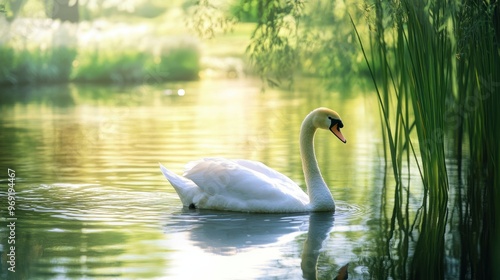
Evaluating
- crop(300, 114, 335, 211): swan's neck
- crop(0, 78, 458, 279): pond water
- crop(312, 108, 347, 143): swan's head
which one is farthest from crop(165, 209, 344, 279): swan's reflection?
crop(312, 108, 347, 143): swan's head

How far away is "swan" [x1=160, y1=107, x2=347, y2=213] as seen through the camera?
34.6ft

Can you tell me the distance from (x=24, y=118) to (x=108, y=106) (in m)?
3.48

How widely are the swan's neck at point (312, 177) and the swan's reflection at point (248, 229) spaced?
0.11 m

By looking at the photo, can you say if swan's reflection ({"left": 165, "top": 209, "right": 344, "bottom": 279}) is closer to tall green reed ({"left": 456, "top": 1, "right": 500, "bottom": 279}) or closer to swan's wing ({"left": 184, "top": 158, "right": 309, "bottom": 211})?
swan's wing ({"left": 184, "top": 158, "right": 309, "bottom": 211})

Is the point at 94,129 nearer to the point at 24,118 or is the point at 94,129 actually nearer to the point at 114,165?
the point at 24,118

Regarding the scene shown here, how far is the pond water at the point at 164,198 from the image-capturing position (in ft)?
27.2

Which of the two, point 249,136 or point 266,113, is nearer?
point 249,136

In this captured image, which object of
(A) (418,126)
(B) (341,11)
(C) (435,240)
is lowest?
(C) (435,240)

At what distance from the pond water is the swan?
14 centimetres

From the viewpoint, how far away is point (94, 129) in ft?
64.0

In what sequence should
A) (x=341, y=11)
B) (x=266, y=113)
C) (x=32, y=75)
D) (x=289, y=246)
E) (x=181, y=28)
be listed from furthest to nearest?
1. (x=181, y=28)
2. (x=32, y=75)
3. (x=266, y=113)
4. (x=341, y=11)
5. (x=289, y=246)

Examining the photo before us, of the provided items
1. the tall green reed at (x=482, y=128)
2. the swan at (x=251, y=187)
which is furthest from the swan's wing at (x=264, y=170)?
the tall green reed at (x=482, y=128)

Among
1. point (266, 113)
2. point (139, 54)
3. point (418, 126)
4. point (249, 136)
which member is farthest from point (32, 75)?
point (418, 126)

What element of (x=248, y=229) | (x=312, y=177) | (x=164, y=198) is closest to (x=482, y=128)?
(x=312, y=177)
